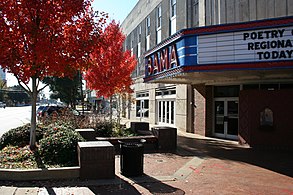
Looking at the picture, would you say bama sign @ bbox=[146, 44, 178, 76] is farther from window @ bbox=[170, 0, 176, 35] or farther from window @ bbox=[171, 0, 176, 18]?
window @ bbox=[171, 0, 176, 18]

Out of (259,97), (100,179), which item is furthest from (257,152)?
(100,179)

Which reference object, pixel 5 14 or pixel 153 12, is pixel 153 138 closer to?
pixel 5 14

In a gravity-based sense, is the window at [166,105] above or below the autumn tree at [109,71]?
below

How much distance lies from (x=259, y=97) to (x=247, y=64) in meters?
3.60

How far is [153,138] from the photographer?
44.1ft

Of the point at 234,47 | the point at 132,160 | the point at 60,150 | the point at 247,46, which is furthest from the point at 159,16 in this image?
the point at 132,160

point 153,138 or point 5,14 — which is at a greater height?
point 5,14

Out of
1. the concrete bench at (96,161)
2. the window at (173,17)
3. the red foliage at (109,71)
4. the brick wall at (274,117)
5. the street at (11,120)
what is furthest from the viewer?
the street at (11,120)

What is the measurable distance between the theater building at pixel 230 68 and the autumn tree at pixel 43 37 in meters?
4.26

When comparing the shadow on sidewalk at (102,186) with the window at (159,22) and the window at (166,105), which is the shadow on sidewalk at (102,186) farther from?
the window at (159,22)

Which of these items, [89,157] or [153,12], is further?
[153,12]

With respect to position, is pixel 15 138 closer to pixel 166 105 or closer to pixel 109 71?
pixel 109 71

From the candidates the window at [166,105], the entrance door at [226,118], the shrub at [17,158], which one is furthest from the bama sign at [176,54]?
the window at [166,105]

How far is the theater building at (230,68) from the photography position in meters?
11.0
